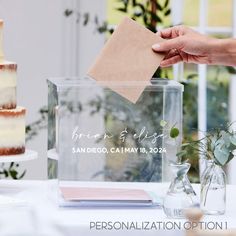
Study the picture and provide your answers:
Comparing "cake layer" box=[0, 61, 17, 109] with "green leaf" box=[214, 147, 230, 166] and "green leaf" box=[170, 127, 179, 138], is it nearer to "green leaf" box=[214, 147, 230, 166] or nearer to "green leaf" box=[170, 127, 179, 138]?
"green leaf" box=[170, 127, 179, 138]

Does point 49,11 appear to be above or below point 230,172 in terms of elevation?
above

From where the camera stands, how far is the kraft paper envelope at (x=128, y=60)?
5.85 ft

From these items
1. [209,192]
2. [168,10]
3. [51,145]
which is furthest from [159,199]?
[168,10]

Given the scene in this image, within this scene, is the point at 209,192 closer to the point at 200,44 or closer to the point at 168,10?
the point at 200,44

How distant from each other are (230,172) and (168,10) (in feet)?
2.65

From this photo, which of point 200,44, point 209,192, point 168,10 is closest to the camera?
point 209,192

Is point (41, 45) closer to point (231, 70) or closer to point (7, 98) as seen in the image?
point (231, 70)

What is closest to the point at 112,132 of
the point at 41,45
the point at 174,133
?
the point at 174,133

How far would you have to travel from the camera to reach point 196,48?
2043 mm

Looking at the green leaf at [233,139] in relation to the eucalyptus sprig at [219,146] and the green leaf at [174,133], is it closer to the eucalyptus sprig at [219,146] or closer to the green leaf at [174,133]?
the eucalyptus sprig at [219,146]

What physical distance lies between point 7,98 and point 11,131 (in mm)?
95

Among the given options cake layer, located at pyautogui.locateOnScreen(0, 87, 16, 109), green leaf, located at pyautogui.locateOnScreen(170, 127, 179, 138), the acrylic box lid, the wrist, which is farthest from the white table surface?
the wrist

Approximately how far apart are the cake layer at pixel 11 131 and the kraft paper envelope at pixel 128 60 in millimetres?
438

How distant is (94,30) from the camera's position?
3.61 meters
